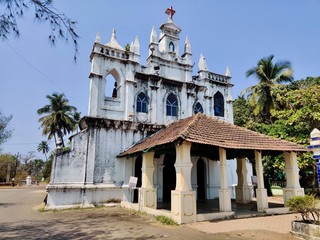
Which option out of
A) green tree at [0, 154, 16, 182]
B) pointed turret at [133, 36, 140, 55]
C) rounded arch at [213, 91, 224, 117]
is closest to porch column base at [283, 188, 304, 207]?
rounded arch at [213, 91, 224, 117]

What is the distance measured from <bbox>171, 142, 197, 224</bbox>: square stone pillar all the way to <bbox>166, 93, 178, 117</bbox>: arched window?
25.2ft

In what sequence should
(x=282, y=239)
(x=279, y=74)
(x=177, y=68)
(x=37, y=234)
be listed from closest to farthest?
(x=282, y=239) < (x=37, y=234) < (x=177, y=68) < (x=279, y=74)

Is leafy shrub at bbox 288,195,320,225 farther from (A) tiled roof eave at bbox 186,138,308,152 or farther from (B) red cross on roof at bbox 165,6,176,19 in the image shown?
(B) red cross on roof at bbox 165,6,176,19

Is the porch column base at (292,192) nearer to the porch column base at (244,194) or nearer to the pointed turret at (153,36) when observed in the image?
the porch column base at (244,194)

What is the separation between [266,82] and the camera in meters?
24.0

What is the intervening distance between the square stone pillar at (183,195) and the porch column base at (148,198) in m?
2.68

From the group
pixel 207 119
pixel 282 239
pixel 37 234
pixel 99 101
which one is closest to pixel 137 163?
pixel 99 101

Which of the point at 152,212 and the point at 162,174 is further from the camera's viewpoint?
the point at 162,174

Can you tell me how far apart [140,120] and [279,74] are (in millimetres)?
16184

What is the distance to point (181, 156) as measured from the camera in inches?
372

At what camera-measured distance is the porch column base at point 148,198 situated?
1162 cm

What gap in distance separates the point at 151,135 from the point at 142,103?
101 inches

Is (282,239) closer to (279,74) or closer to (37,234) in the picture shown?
(37,234)

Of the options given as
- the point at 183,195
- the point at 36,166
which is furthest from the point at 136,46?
the point at 36,166
